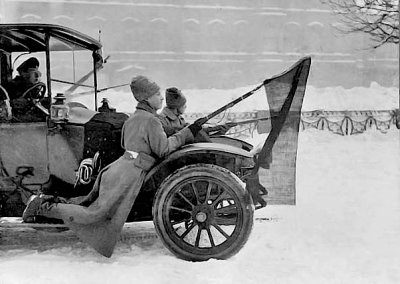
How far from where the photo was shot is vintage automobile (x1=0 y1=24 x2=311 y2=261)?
1.63 metres

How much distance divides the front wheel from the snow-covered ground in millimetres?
55

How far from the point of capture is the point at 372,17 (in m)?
2.05

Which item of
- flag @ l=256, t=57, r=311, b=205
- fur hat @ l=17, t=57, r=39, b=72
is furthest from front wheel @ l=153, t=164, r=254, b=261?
fur hat @ l=17, t=57, r=39, b=72

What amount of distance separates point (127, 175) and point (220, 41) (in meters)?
1.00

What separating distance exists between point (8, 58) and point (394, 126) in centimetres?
169

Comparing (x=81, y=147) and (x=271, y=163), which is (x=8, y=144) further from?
(x=271, y=163)

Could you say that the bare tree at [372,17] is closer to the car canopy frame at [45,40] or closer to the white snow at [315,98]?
the white snow at [315,98]

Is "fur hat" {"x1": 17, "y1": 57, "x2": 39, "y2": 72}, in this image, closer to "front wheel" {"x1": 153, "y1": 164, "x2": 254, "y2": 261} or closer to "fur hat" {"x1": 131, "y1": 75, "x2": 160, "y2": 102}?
"fur hat" {"x1": 131, "y1": 75, "x2": 160, "y2": 102}

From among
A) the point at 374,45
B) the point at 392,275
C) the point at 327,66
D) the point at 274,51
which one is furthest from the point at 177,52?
the point at 392,275

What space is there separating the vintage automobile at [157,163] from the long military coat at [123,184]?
5 cm

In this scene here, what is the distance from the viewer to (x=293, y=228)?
188 cm

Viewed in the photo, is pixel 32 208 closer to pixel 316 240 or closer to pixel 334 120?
pixel 316 240

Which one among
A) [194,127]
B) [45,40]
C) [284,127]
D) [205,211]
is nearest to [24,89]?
[45,40]

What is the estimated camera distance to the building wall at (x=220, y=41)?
7.09 ft
